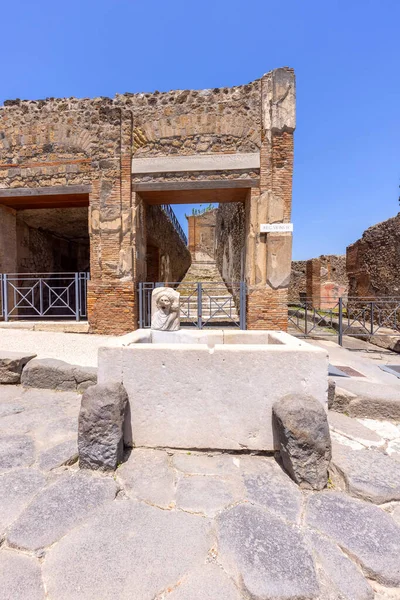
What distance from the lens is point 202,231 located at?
30.6 metres

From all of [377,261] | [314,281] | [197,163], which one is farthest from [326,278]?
[197,163]

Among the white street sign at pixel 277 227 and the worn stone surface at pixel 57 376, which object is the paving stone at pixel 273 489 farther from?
the white street sign at pixel 277 227

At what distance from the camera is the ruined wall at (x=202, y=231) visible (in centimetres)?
3027

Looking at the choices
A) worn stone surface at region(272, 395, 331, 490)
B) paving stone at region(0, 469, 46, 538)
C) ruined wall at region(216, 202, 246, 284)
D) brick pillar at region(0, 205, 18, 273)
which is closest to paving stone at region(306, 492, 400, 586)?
worn stone surface at region(272, 395, 331, 490)

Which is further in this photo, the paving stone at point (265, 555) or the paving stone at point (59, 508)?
the paving stone at point (59, 508)

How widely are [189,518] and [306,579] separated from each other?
627 mm

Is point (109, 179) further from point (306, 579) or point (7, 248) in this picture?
point (306, 579)

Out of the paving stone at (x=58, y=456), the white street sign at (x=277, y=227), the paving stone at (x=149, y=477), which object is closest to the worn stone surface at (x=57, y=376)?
the paving stone at (x=58, y=456)

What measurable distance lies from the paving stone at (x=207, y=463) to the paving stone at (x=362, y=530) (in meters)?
0.57

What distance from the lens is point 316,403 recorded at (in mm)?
1949

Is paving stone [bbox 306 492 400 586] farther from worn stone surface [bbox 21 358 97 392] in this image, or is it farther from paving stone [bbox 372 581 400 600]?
worn stone surface [bbox 21 358 97 392]

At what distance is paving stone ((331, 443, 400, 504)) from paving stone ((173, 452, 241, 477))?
724 mm

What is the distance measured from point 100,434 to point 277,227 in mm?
A: 5687

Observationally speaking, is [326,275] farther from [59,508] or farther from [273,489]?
[59,508]
